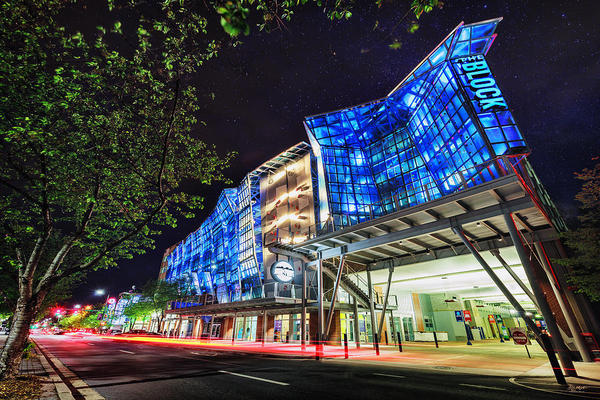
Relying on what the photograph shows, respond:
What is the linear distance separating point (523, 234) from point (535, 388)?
9.54 m

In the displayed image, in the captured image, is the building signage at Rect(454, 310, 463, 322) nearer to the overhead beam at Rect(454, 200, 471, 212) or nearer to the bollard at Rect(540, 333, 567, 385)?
the overhead beam at Rect(454, 200, 471, 212)

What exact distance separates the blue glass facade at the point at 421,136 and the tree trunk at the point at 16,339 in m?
15.2

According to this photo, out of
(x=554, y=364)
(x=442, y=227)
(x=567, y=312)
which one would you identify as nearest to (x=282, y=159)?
(x=442, y=227)

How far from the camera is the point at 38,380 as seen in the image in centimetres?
664

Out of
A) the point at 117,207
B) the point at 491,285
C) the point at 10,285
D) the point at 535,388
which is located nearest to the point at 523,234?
the point at 535,388

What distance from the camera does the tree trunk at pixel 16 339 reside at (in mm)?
6484

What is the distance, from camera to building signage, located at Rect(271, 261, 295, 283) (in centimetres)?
1958

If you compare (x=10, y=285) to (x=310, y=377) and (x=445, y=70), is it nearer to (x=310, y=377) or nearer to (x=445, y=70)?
(x=310, y=377)

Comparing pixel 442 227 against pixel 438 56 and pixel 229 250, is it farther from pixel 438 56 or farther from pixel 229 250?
pixel 229 250

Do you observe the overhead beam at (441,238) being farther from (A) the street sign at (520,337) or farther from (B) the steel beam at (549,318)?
(A) the street sign at (520,337)

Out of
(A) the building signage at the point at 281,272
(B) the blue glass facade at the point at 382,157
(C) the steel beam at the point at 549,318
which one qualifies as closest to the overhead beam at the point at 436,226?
(C) the steel beam at the point at 549,318

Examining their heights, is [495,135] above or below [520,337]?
above

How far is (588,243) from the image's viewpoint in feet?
33.0

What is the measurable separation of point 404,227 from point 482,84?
17.1 meters
